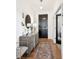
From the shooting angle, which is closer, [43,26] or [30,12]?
[30,12]

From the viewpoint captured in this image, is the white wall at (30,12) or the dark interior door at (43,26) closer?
the white wall at (30,12)

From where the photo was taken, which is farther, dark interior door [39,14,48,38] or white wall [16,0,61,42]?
dark interior door [39,14,48,38]

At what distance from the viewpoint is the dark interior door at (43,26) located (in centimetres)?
988

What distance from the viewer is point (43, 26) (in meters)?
9.92

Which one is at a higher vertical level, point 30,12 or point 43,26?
point 30,12

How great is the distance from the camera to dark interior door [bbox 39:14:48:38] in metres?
9.88
